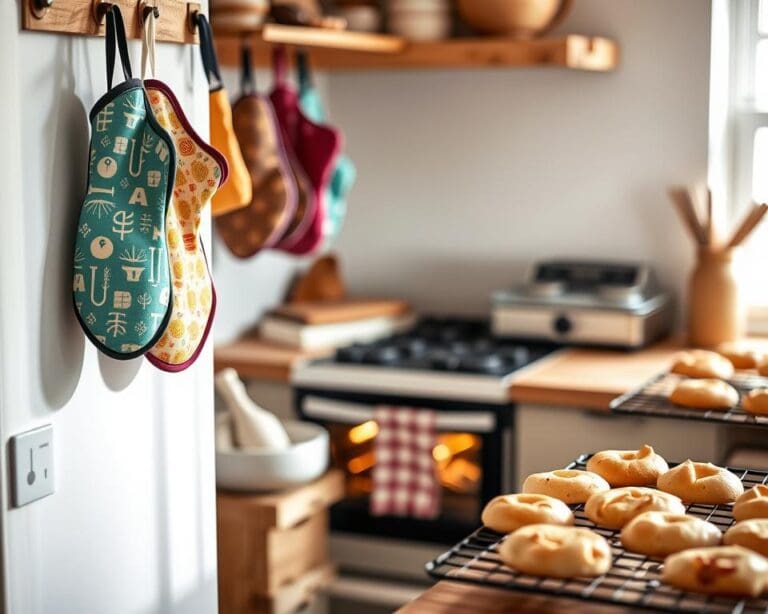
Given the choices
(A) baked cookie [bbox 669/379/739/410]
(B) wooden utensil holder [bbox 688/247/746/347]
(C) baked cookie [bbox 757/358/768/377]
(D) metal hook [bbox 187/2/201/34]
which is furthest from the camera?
(B) wooden utensil holder [bbox 688/247/746/347]

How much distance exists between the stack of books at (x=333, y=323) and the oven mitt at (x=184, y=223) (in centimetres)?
153

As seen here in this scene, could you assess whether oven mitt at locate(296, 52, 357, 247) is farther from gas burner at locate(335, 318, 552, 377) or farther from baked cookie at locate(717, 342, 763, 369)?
baked cookie at locate(717, 342, 763, 369)

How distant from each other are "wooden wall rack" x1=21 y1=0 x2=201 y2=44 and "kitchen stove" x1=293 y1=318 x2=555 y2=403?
132cm

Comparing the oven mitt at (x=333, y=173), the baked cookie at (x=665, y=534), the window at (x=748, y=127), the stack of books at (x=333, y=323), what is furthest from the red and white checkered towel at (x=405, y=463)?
the baked cookie at (x=665, y=534)

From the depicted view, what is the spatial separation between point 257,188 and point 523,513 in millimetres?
1551

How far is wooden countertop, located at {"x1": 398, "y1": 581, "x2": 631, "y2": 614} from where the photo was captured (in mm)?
1481

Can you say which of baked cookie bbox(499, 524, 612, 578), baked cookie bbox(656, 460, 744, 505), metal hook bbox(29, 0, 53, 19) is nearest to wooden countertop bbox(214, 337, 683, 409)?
baked cookie bbox(656, 460, 744, 505)

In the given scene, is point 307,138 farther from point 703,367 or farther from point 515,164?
point 703,367

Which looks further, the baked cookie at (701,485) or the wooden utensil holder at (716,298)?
the wooden utensil holder at (716,298)

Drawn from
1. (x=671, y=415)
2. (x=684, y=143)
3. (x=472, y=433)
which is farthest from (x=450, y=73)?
(x=671, y=415)

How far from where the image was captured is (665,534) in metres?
1.50

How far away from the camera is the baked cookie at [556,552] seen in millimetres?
1423

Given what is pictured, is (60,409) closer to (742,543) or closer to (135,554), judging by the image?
(135,554)

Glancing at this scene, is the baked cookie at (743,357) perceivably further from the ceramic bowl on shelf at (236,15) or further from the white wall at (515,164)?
the ceramic bowl on shelf at (236,15)
